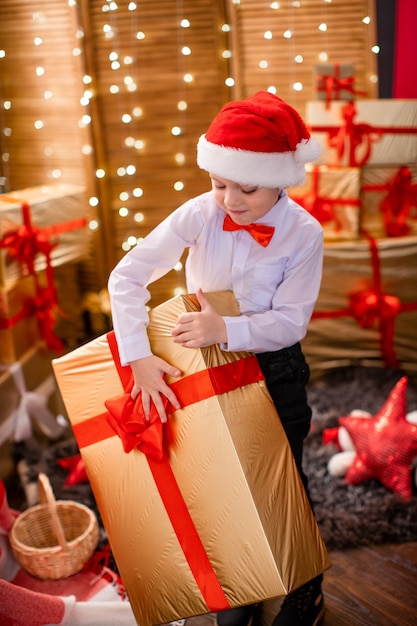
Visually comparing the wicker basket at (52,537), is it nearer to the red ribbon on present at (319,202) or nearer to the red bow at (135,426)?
the red bow at (135,426)

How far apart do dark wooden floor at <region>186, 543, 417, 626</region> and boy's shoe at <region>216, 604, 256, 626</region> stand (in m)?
0.08

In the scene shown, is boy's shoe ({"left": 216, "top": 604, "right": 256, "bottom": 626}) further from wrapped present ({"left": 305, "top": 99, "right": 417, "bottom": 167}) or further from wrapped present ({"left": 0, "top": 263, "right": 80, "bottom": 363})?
→ wrapped present ({"left": 305, "top": 99, "right": 417, "bottom": 167})

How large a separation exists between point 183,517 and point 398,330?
1.46 meters

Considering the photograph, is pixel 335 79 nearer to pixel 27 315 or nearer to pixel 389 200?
pixel 389 200

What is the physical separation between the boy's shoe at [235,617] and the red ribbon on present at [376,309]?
1.21 m

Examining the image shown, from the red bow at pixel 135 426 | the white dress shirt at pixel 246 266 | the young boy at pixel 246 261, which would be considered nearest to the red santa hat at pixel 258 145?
the young boy at pixel 246 261

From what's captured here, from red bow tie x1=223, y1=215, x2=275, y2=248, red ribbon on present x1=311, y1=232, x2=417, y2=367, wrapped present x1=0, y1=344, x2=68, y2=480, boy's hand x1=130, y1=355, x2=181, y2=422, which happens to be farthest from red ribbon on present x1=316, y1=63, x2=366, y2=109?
boy's hand x1=130, y1=355, x2=181, y2=422

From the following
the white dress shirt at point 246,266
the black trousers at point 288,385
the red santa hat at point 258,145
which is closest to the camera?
the red santa hat at point 258,145

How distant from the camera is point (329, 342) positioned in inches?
99.9

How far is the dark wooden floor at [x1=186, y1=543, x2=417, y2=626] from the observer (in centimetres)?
157

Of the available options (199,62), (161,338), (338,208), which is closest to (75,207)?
(199,62)

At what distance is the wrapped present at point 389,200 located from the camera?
2428 millimetres

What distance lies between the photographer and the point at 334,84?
2.35m

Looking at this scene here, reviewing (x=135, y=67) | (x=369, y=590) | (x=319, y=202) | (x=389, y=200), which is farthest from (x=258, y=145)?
(x=135, y=67)
